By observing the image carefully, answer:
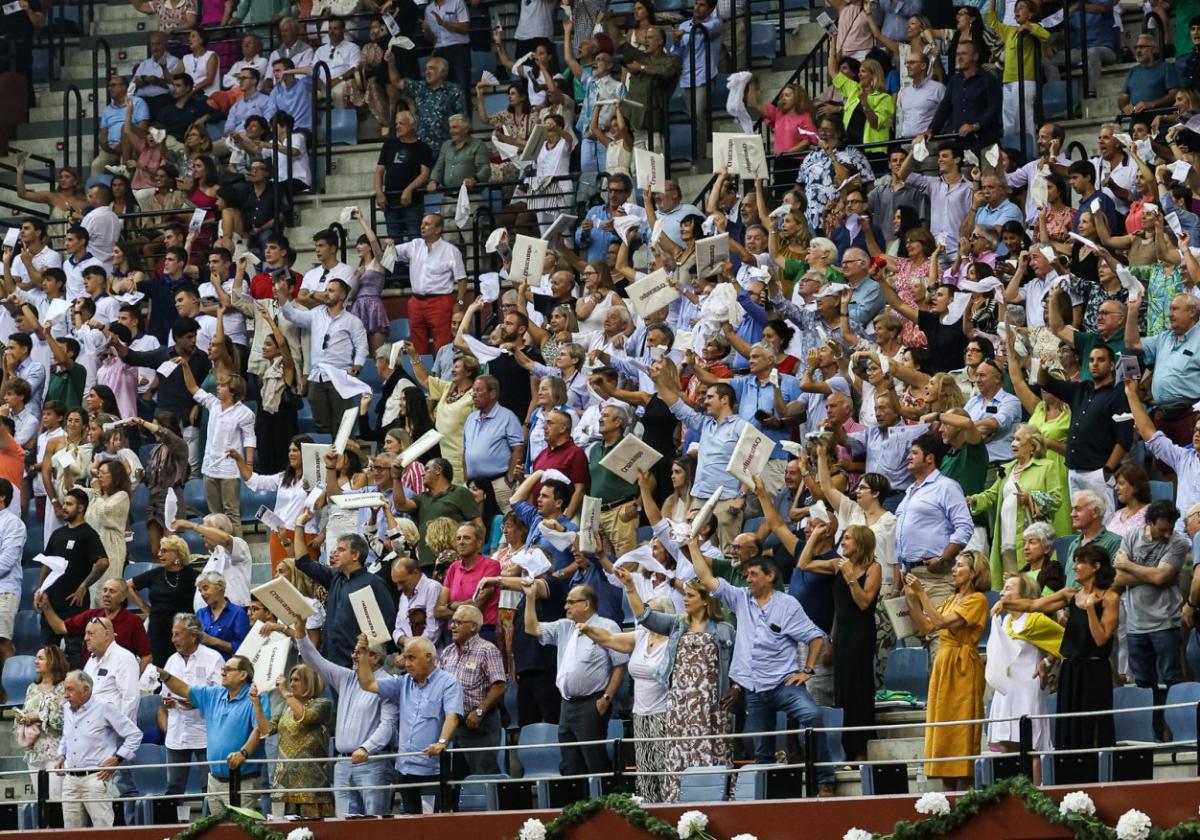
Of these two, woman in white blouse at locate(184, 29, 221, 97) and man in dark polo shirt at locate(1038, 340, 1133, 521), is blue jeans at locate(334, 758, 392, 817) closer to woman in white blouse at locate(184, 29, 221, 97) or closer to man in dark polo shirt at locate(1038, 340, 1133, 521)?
man in dark polo shirt at locate(1038, 340, 1133, 521)

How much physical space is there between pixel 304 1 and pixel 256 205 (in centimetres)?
375

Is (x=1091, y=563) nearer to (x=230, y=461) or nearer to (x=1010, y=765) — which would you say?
(x=1010, y=765)

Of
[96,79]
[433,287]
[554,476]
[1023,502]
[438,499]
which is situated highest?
[96,79]

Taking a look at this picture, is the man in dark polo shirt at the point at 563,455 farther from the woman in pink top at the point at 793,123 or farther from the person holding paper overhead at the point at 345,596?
the woman in pink top at the point at 793,123

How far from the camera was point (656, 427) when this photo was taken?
58.7 ft

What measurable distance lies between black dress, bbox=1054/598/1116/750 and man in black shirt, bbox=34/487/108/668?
784cm

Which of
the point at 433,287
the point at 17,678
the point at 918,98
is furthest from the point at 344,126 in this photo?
the point at 17,678

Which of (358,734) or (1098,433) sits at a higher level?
(1098,433)

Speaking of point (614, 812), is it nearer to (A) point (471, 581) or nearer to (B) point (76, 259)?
(A) point (471, 581)

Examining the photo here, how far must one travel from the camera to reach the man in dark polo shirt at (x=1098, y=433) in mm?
15523

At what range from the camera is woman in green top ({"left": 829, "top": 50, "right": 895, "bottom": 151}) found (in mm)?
20609

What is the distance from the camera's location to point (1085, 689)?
13.5 meters

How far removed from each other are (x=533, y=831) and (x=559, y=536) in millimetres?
2562

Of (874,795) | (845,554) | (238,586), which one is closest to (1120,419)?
(845,554)
